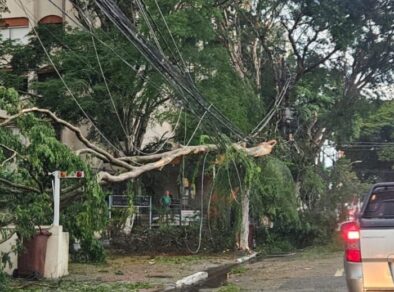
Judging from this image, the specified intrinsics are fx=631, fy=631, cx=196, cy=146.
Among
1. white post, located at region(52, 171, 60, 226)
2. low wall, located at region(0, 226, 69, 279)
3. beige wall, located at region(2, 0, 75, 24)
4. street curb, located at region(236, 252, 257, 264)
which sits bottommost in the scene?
street curb, located at region(236, 252, 257, 264)

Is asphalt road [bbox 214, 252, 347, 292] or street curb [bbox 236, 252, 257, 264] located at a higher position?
street curb [bbox 236, 252, 257, 264]

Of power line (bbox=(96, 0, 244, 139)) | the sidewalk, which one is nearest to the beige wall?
power line (bbox=(96, 0, 244, 139))

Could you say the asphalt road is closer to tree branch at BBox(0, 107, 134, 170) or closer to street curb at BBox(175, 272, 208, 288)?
street curb at BBox(175, 272, 208, 288)

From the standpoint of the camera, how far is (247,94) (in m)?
23.2

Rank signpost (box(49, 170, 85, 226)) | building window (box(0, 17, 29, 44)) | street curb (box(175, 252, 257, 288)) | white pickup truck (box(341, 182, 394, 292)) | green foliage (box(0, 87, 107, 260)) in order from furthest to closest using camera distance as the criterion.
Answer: building window (box(0, 17, 29, 44))
street curb (box(175, 252, 257, 288))
signpost (box(49, 170, 85, 226))
green foliage (box(0, 87, 107, 260))
white pickup truck (box(341, 182, 394, 292))

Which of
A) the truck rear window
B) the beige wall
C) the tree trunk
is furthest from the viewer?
the beige wall

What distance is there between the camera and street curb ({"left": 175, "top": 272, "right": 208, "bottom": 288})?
13.3 meters

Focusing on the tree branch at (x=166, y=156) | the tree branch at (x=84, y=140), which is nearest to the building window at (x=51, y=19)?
the tree branch at (x=166, y=156)

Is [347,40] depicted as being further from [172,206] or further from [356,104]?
[172,206]

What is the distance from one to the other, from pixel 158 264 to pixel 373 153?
158 feet

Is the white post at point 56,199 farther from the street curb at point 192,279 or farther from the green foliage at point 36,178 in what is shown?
the street curb at point 192,279

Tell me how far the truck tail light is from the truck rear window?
0.88m

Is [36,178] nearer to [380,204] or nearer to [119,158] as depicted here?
[119,158]

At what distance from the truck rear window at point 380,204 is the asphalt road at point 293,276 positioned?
3.73 metres
